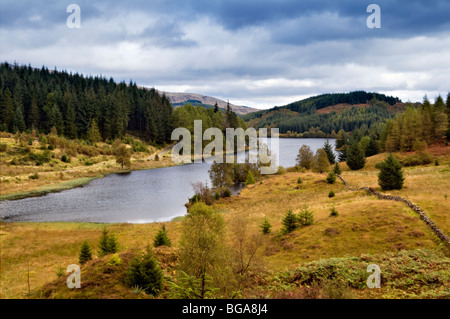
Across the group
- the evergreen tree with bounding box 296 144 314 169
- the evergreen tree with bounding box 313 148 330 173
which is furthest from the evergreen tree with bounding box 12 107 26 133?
the evergreen tree with bounding box 313 148 330 173

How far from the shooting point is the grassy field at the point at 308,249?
1378 cm

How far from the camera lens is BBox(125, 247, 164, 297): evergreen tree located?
13891 millimetres

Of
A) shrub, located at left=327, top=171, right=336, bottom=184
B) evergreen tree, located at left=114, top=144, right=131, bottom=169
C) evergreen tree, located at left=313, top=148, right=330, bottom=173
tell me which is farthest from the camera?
evergreen tree, located at left=114, top=144, right=131, bottom=169

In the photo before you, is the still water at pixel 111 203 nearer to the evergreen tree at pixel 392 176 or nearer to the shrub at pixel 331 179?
the shrub at pixel 331 179

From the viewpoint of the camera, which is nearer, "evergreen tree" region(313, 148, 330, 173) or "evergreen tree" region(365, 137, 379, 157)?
"evergreen tree" region(313, 148, 330, 173)

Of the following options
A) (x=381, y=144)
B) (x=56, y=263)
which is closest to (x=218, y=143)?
(x=381, y=144)

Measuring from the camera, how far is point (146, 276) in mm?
13859

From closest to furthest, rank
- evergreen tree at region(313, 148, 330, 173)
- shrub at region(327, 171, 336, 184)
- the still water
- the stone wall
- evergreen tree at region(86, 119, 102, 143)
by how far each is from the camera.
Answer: the stone wall < the still water < shrub at region(327, 171, 336, 184) < evergreen tree at region(313, 148, 330, 173) < evergreen tree at region(86, 119, 102, 143)

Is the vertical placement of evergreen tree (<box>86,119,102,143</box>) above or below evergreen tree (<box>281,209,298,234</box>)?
above

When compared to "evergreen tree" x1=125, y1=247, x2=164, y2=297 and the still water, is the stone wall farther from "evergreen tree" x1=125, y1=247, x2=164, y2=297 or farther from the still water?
the still water

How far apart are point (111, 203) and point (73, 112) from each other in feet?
239

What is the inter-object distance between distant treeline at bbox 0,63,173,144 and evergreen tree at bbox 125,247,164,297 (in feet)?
333

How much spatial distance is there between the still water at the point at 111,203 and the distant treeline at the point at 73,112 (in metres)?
46.6

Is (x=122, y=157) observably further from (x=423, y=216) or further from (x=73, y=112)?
(x=423, y=216)
